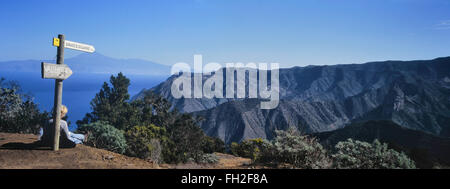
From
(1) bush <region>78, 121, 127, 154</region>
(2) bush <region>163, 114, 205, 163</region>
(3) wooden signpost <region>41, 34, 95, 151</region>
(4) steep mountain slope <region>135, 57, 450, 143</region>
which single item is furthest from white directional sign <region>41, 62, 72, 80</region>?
(4) steep mountain slope <region>135, 57, 450, 143</region>

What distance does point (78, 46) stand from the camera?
7285 mm

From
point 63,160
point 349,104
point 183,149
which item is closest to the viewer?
point 63,160

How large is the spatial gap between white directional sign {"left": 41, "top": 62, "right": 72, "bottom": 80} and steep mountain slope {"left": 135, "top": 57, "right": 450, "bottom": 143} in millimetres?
16831

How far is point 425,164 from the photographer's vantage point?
9.01 m

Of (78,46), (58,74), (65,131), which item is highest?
(78,46)

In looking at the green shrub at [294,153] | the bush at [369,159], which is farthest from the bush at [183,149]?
the bush at [369,159]

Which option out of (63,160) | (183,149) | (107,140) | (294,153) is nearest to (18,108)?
(183,149)

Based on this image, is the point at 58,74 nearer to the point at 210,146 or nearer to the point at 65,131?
the point at 65,131

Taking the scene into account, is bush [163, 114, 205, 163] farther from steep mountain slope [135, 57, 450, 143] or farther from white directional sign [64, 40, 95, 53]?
steep mountain slope [135, 57, 450, 143]

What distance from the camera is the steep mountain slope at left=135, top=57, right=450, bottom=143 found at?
217 feet

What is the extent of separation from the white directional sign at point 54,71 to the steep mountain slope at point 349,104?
55.2ft

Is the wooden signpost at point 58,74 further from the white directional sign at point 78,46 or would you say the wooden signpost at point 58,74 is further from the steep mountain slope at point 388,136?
the steep mountain slope at point 388,136

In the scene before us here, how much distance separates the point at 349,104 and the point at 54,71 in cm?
10333
